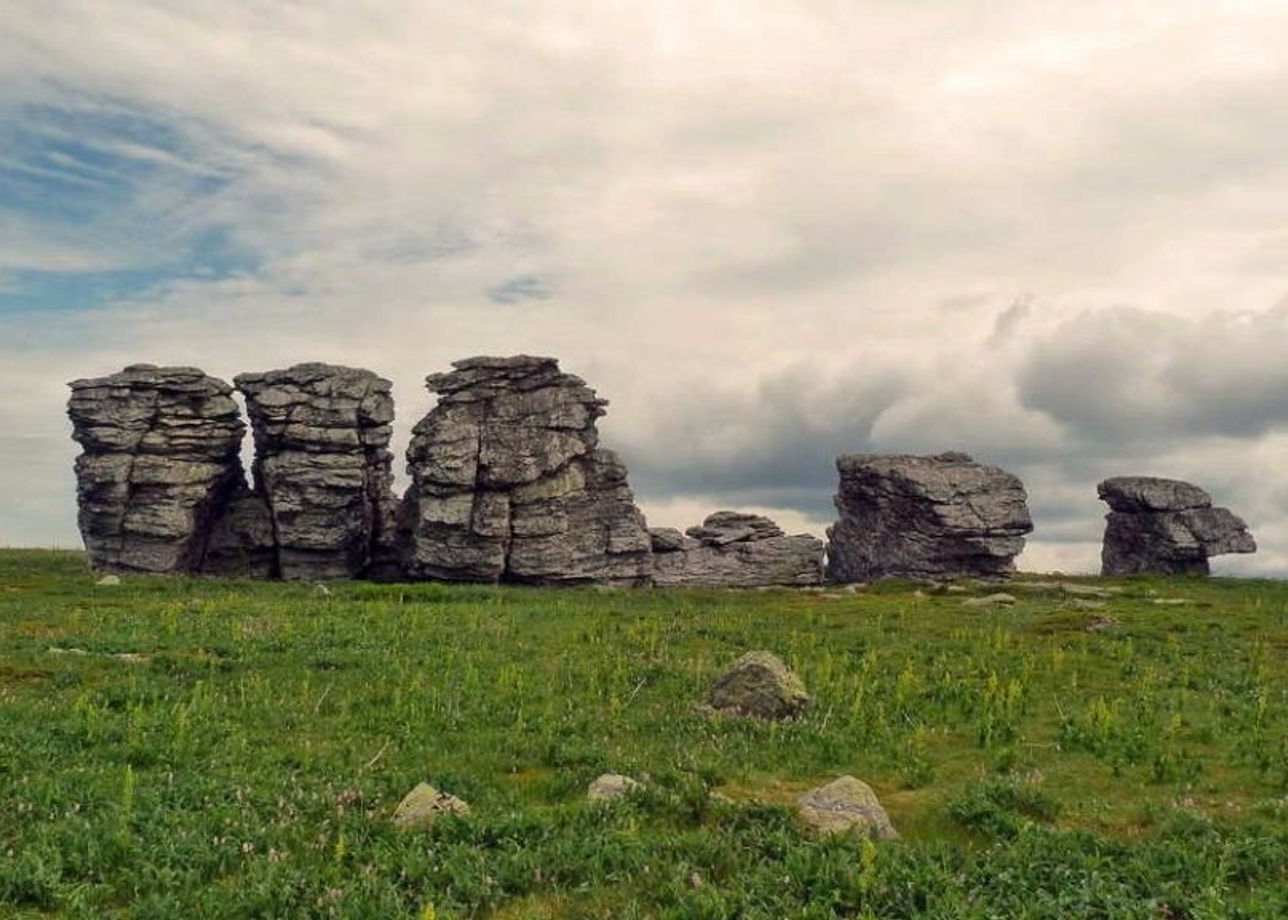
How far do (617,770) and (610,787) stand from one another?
1766mm

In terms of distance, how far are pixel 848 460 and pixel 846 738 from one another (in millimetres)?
73470

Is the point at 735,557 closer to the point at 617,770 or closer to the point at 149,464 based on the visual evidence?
the point at 149,464

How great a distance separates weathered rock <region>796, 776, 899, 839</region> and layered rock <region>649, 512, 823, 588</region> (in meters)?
73.4

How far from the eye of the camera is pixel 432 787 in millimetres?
17531

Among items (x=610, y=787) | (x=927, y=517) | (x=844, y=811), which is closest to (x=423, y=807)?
(x=610, y=787)

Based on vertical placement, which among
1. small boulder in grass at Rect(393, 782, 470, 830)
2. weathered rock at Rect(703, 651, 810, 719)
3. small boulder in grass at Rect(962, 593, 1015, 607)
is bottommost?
small boulder in grass at Rect(393, 782, 470, 830)

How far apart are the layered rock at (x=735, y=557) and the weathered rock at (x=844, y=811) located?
7341 cm

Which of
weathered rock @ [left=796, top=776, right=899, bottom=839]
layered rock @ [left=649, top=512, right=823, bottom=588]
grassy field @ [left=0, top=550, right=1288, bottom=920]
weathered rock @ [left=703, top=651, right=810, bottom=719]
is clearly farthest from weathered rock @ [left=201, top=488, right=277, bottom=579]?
weathered rock @ [left=796, top=776, right=899, bottom=839]

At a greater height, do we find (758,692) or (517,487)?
(517,487)

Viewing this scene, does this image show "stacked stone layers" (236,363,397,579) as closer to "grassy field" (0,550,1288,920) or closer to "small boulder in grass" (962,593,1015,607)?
"grassy field" (0,550,1288,920)

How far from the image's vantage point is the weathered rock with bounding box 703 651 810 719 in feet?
81.4

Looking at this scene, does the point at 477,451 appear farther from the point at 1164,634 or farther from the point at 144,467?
the point at 1164,634

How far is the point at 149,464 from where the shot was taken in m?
80.4

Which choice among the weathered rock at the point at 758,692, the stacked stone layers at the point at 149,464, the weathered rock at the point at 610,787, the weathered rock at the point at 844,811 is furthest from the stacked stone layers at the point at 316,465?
the weathered rock at the point at 844,811
